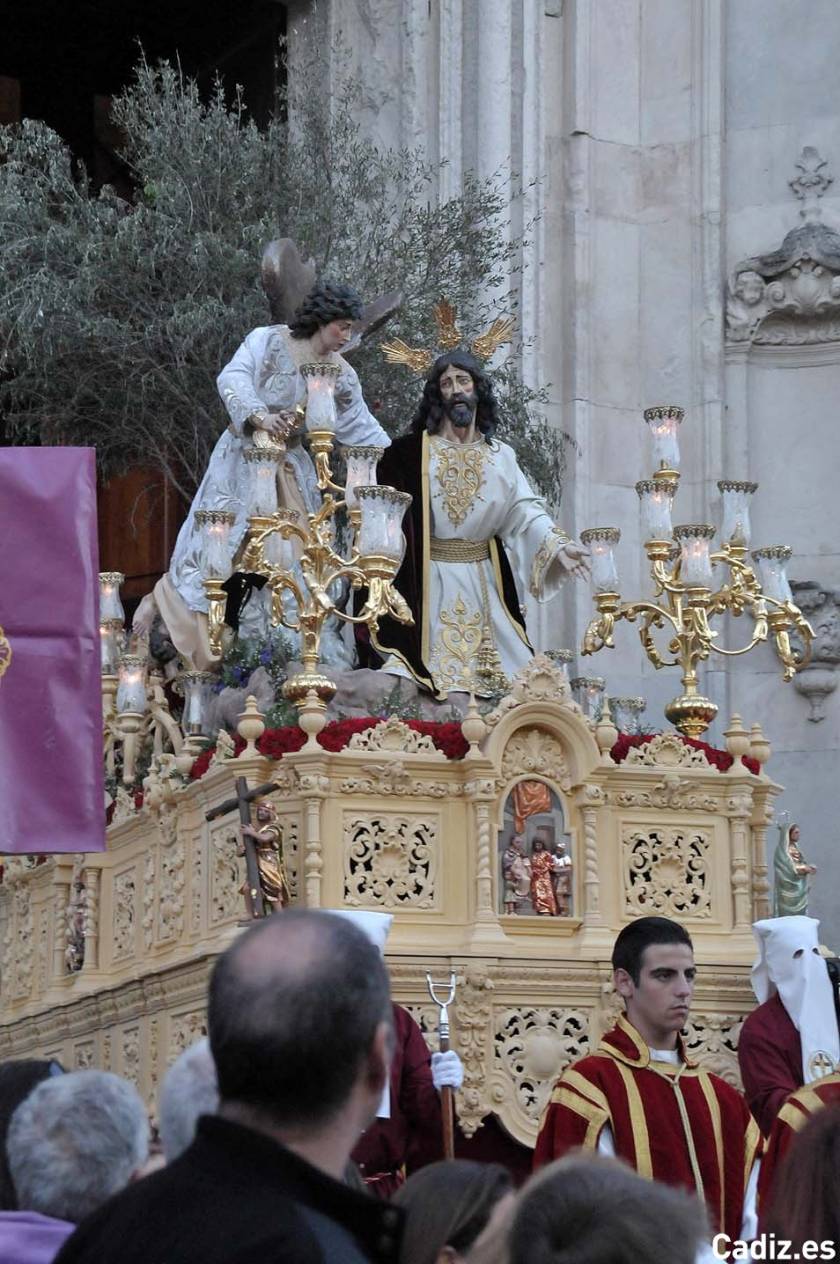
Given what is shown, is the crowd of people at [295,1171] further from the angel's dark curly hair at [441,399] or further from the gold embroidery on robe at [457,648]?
the angel's dark curly hair at [441,399]

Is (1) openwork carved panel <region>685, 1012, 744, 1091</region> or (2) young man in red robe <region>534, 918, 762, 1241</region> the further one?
(1) openwork carved panel <region>685, 1012, 744, 1091</region>

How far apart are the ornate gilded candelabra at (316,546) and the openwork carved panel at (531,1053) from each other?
1.69m

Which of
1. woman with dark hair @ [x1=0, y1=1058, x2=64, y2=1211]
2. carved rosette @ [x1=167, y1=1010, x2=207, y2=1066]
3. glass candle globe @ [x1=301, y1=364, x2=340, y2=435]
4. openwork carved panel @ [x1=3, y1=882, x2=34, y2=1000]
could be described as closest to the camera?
woman with dark hair @ [x1=0, y1=1058, x2=64, y2=1211]

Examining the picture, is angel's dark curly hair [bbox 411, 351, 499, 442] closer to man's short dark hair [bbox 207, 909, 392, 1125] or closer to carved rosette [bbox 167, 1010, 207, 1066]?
carved rosette [bbox 167, 1010, 207, 1066]

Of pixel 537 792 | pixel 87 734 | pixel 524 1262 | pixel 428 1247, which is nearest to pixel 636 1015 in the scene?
pixel 87 734

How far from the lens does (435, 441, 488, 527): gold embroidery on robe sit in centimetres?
1167

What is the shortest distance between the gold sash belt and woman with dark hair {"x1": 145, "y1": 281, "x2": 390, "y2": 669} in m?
0.62

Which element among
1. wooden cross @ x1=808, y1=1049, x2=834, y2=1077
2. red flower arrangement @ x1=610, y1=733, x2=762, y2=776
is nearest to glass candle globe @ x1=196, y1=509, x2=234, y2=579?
red flower arrangement @ x1=610, y1=733, x2=762, y2=776

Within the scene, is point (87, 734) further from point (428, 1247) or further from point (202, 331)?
point (202, 331)

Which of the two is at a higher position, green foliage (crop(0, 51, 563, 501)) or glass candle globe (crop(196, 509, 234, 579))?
green foliage (crop(0, 51, 563, 501))

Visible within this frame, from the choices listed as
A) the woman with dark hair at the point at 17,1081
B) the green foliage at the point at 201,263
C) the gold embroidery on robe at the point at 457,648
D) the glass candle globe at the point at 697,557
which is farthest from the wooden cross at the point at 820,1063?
the green foliage at the point at 201,263

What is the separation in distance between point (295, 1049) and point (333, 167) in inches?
543

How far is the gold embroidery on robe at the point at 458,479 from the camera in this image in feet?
38.3

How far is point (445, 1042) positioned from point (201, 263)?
26.5ft
